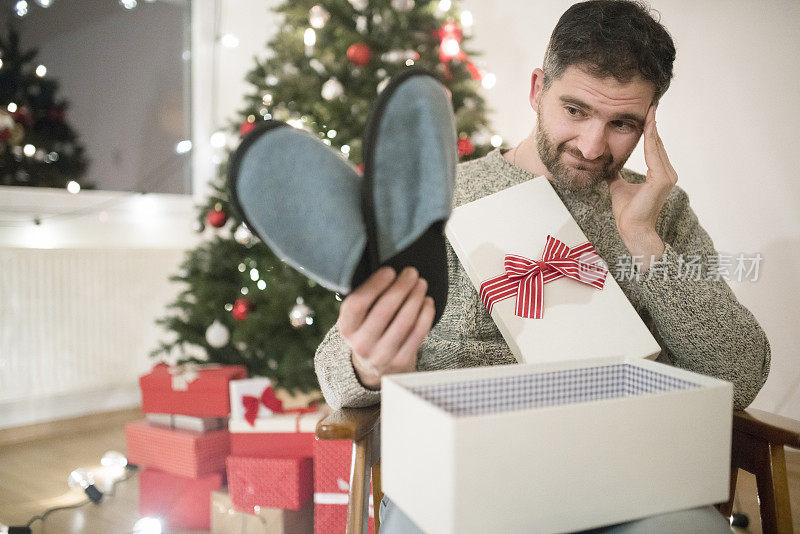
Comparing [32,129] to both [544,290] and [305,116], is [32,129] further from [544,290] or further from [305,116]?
[544,290]

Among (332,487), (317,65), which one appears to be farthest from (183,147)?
(332,487)

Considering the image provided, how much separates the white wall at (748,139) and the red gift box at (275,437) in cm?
129

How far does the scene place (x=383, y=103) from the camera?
2.00 feet

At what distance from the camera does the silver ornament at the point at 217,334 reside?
213cm

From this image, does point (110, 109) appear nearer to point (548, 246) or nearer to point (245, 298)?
point (245, 298)

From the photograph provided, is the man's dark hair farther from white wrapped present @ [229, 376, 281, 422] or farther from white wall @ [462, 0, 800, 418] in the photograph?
white wrapped present @ [229, 376, 281, 422]

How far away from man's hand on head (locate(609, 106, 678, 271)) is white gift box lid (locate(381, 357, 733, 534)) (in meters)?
0.35

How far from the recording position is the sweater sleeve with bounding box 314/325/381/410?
860 mm

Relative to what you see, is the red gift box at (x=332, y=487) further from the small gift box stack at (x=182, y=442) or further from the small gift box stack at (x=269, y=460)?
the small gift box stack at (x=182, y=442)

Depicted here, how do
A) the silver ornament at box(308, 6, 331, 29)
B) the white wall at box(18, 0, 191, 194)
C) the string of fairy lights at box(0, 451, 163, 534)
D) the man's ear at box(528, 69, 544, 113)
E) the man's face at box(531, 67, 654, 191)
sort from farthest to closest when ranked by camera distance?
the white wall at box(18, 0, 191, 194) → the silver ornament at box(308, 6, 331, 29) → the string of fairy lights at box(0, 451, 163, 534) → the man's ear at box(528, 69, 544, 113) → the man's face at box(531, 67, 654, 191)

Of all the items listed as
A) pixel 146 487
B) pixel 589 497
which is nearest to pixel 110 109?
pixel 146 487

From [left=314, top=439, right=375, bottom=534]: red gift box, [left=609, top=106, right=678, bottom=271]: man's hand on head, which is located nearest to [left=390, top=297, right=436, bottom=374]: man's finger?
[left=609, top=106, right=678, bottom=271]: man's hand on head

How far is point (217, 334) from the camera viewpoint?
7.00 feet

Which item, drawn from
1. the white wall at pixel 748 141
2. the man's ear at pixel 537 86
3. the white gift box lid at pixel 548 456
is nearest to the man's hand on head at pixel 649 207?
the man's ear at pixel 537 86
